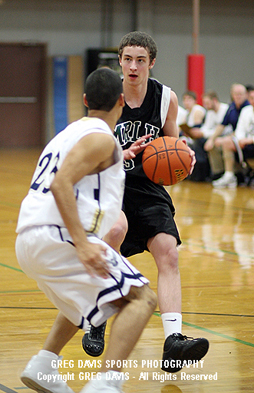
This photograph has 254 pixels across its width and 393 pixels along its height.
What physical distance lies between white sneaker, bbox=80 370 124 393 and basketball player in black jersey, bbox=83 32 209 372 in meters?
0.88

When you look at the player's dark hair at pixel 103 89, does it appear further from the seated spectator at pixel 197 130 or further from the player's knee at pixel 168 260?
the seated spectator at pixel 197 130

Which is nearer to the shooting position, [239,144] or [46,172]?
[46,172]

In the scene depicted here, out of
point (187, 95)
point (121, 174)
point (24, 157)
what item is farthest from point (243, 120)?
point (121, 174)

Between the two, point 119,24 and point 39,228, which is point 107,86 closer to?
point 39,228

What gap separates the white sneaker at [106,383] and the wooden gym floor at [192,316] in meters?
0.60

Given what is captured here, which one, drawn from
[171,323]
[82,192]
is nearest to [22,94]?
[171,323]

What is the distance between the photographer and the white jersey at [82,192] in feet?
7.73

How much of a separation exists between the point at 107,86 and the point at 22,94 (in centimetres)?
1546

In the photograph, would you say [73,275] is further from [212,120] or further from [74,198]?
[212,120]

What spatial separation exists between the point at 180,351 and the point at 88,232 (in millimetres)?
897

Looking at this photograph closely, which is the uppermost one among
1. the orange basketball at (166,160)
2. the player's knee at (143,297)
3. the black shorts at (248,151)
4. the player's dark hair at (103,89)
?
the player's dark hair at (103,89)

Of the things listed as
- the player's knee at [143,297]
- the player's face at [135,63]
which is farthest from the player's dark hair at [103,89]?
the player's face at [135,63]

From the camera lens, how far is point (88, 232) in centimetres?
237

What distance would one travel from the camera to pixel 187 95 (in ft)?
39.5
